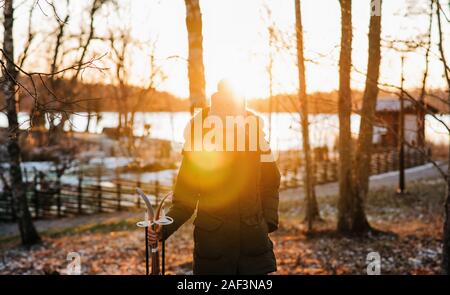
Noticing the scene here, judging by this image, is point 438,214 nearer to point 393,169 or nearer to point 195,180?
point 195,180

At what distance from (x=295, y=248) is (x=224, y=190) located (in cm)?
735

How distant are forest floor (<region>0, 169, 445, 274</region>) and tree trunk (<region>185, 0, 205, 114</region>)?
11.7 feet

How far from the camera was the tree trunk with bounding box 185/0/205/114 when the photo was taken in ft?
19.0

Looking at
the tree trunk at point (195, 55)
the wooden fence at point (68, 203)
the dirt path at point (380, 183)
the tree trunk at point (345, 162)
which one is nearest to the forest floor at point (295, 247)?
the tree trunk at point (345, 162)

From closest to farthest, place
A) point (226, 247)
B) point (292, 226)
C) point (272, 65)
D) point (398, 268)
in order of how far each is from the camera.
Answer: point (226, 247) → point (398, 268) → point (292, 226) → point (272, 65)

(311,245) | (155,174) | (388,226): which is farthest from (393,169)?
(311,245)

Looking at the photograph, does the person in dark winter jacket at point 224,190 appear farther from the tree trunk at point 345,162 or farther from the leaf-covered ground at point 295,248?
the tree trunk at point 345,162

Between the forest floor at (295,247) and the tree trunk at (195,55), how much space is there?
3.58 metres

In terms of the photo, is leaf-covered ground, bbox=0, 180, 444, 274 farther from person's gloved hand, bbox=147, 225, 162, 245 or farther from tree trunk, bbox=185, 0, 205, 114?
person's gloved hand, bbox=147, 225, 162, 245

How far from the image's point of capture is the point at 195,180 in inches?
129

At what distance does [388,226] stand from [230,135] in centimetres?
1075

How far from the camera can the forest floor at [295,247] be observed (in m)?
8.44

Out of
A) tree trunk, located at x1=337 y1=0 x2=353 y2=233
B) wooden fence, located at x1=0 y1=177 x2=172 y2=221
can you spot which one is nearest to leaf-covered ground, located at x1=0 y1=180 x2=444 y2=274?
tree trunk, located at x1=337 y1=0 x2=353 y2=233

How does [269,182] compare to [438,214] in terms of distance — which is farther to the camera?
[438,214]
